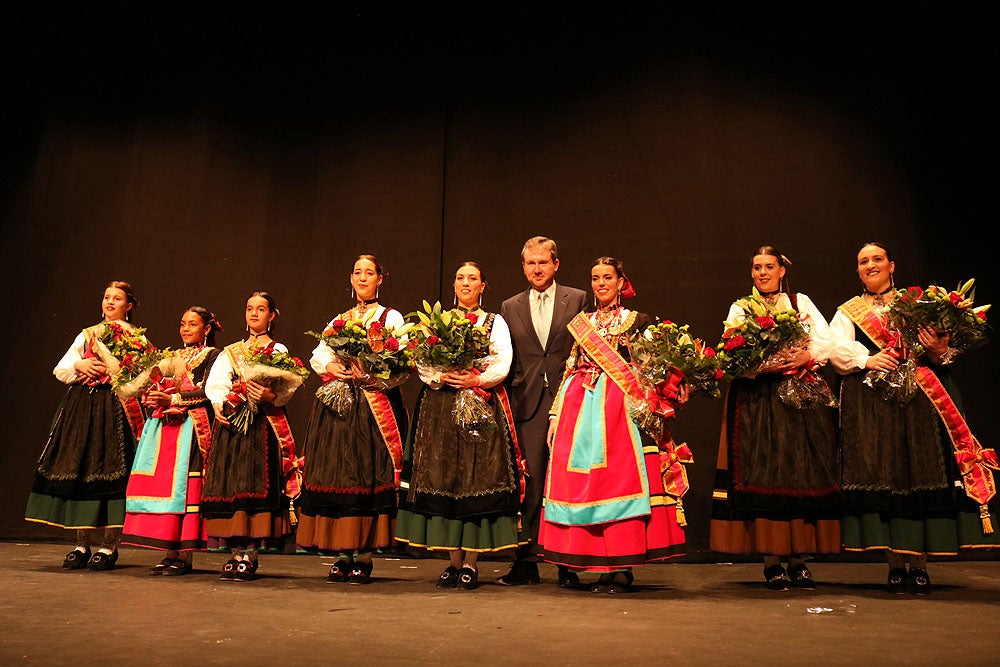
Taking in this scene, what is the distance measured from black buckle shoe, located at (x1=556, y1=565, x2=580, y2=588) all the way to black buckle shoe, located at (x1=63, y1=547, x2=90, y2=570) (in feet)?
8.24

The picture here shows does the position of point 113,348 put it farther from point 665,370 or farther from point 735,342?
point 735,342

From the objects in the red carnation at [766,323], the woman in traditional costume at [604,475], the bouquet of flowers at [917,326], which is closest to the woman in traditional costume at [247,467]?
the woman in traditional costume at [604,475]

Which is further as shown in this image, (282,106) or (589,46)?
(282,106)

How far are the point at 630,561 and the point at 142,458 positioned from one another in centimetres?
255

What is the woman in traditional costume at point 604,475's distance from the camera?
3699 mm

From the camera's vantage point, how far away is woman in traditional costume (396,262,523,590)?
3863 mm

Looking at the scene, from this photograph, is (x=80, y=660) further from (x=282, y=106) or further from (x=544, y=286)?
(x=282, y=106)

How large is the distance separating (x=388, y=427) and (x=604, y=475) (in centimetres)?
106

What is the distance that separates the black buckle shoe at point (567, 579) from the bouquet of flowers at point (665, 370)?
0.72 metres

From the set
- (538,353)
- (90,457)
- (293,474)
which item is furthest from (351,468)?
(90,457)

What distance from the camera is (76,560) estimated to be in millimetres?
4586

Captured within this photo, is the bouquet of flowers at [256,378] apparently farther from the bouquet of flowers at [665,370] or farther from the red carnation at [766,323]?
the red carnation at [766,323]

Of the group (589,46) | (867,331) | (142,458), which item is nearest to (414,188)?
(589,46)

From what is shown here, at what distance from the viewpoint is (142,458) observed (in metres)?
4.56
